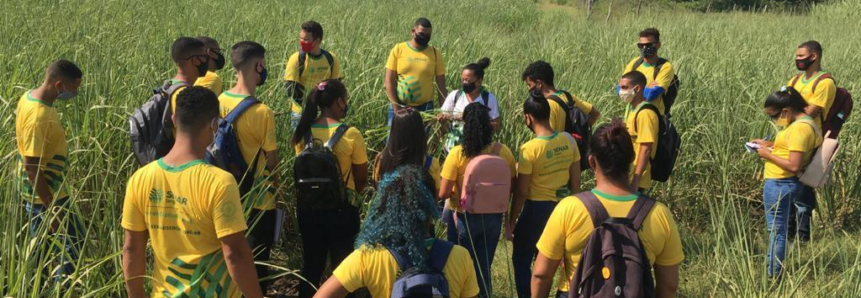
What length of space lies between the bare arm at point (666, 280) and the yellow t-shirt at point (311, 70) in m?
3.77

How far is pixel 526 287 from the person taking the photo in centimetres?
448

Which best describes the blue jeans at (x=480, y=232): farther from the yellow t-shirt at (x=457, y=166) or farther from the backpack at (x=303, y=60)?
the backpack at (x=303, y=60)

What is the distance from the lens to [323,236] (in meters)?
4.03

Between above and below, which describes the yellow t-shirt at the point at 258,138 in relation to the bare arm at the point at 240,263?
above

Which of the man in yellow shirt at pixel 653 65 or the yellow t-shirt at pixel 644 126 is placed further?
the man in yellow shirt at pixel 653 65

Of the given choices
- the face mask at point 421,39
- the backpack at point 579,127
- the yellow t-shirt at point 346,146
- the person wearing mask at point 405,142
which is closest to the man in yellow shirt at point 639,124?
the backpack at point 579,127

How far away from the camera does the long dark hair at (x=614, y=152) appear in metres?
2.84

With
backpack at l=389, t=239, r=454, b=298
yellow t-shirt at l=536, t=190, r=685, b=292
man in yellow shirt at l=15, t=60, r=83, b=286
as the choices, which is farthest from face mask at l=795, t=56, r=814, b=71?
man in yellow shirt at l=15, t=60, r=83, b=286

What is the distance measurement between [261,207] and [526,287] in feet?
5.52

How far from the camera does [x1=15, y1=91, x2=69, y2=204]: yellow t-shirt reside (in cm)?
370

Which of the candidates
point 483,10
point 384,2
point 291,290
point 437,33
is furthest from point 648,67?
point 483,10

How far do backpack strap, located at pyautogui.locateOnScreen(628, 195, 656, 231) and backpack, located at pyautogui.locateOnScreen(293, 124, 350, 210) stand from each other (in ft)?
5.27

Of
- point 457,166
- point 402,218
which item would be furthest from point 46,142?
point 402,218

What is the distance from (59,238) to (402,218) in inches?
81.7
